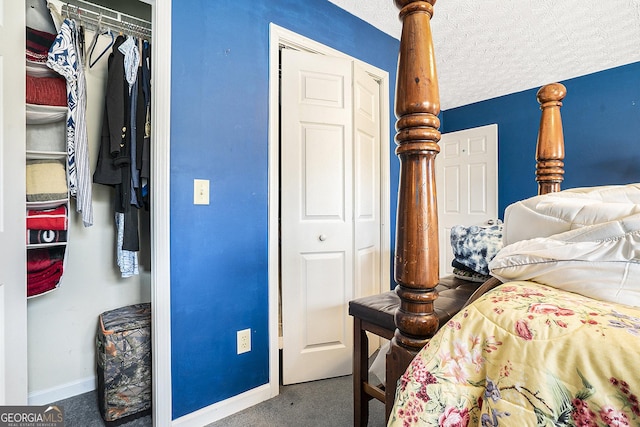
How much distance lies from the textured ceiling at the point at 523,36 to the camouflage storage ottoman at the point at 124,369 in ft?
7.05

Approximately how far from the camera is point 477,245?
131 centimetres

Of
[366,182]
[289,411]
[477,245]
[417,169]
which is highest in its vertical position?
[366,182]

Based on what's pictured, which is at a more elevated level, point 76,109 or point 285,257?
point 76,109

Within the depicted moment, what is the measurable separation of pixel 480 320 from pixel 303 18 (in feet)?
6.32

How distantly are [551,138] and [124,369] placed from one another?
239 cm

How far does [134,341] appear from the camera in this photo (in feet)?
4.79

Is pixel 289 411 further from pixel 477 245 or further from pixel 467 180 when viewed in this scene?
pixel 467 180

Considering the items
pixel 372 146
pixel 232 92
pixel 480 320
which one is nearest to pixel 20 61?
pixel 232 92

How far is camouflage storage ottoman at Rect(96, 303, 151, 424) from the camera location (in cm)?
141

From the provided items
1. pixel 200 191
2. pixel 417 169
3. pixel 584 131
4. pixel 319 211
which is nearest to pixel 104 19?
pixel 200 191

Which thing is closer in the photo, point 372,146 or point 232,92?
point 232,92

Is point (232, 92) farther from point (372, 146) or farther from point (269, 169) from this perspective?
point (372, 146)

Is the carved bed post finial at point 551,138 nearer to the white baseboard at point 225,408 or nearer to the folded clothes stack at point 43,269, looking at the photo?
the white baseboard at point 225,408

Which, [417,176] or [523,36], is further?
[523,36]
